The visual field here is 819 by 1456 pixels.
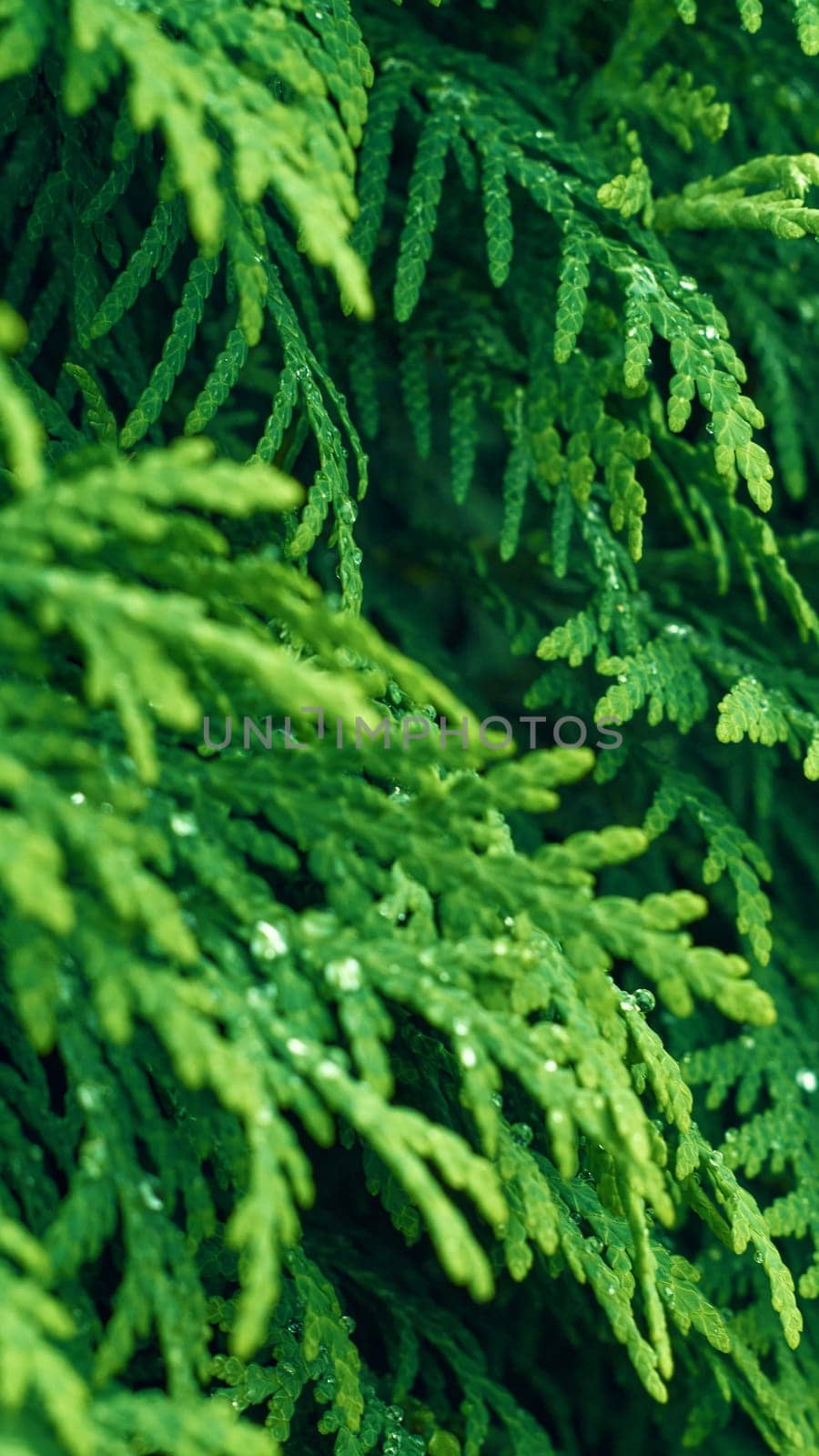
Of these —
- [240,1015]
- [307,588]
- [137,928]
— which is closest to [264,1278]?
[240,1015]

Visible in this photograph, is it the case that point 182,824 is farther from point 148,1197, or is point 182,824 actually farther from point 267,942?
point 148,1197

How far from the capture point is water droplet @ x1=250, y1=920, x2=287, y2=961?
1521 millimetres

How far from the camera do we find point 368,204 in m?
2.31

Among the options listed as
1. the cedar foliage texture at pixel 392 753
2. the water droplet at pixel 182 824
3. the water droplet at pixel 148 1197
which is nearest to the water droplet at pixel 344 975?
the cedar foliage texture at pixel 392 753

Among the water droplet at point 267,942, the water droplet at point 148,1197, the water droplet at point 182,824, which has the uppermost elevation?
the water droplet at point 182,824

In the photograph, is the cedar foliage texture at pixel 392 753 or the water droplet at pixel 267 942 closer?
the cedar foliage texture at pixel 392 753

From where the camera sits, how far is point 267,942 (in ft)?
5.00

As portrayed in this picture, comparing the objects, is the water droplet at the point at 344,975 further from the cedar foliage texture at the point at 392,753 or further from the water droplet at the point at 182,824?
the water droplet at the point at 182,824

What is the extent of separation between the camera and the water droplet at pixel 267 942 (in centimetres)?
152

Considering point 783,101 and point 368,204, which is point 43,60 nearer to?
point 368,204

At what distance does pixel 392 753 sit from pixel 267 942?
0.30m

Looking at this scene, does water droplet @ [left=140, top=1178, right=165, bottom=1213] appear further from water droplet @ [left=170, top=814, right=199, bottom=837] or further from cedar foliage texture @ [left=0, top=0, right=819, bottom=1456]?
water droplet @ [left=170, top=814, right=199, bottom=837]

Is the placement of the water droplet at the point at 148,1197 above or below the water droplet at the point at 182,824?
below

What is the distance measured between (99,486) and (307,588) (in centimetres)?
34
